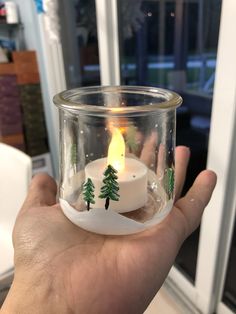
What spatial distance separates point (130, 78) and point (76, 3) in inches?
18.6

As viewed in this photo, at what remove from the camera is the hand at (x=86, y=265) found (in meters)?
0.47

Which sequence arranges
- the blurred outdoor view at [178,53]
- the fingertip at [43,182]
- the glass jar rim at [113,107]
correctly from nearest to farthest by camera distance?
the glass jar rim at [113,107], the fingertip at [43,182], the blurred outdoor view at [178,53]

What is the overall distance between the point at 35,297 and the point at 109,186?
0.67 feet

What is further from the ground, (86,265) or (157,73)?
(157,73)

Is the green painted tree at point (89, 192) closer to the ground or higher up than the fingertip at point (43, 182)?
higher up

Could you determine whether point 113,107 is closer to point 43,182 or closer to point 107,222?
point 107,222

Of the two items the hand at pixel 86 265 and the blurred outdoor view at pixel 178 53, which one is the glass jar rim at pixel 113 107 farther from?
the blurred outdoor view at pixel 178 53

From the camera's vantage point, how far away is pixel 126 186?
481 mm

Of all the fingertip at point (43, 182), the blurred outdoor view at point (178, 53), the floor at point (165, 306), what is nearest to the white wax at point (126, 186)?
the fingertip at point (43, 182)

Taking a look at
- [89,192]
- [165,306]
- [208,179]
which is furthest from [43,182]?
[165,306]

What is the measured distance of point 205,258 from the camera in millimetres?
953

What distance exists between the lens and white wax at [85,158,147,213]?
0.48 m

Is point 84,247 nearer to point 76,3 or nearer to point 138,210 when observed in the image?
point 138,210

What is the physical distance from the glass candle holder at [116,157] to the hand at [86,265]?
40 mm
